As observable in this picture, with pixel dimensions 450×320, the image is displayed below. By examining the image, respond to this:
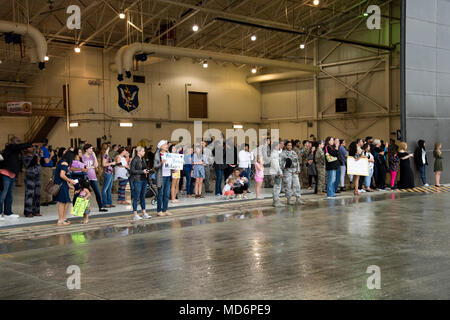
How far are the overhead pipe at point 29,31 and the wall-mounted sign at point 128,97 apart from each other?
944 cm

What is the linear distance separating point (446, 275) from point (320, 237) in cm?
291

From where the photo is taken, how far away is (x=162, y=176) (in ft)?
37.1

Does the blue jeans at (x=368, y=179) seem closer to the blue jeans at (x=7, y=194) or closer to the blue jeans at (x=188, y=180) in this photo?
the blue jeans at (x=188, y=180)

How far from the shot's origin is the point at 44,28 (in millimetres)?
23484

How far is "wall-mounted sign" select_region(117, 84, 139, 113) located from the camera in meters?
27.5

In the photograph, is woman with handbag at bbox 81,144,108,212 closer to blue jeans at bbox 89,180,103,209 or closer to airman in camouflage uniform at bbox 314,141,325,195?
blue jeans at bbox 89,180,103,209

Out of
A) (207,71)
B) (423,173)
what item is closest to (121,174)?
(423,173)

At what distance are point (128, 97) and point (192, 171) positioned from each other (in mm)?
13977

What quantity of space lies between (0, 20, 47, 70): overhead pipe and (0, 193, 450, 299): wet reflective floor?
10.4m

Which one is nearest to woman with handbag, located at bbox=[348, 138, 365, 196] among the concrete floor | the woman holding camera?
the concrete floor

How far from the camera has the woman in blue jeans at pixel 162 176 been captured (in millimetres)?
11297

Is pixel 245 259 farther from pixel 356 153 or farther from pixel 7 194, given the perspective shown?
pixel 356 153
